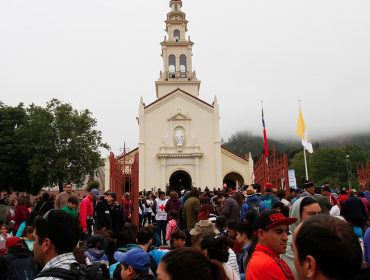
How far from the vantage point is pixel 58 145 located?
31.6 m

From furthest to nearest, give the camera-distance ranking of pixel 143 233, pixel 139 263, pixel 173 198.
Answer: pixel 173 198 < pixel 143 233 < pixel 139 263

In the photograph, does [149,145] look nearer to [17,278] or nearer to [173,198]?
Answer: [173,198]

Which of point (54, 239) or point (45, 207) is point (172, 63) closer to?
point (45, 207)

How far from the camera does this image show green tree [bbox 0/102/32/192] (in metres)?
31.3

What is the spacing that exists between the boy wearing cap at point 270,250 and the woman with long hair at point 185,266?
0.71 metres

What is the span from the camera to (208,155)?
104 feet

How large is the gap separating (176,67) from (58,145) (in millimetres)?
15459

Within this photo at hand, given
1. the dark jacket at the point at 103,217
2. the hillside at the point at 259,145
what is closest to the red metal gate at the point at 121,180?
the dark jacket at the point at 103,217

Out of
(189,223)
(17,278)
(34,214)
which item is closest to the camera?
(17,278)

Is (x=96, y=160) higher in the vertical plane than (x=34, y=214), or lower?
higher

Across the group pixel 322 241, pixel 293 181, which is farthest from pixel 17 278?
pixel 293 181

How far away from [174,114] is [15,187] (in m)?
17.8

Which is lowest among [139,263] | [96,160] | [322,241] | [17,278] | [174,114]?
[17,278]

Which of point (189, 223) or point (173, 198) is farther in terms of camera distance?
point (173, 198)
